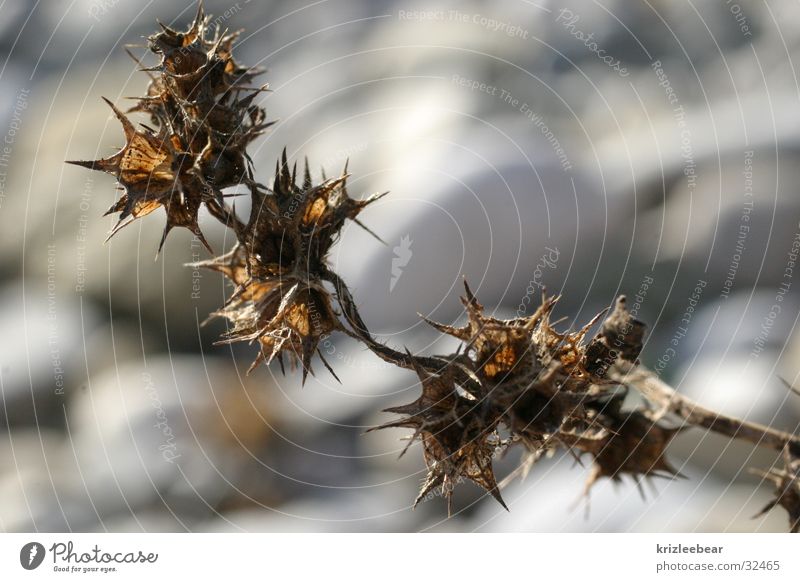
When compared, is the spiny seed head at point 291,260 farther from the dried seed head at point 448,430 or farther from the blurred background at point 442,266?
the blurred background at point 442,266

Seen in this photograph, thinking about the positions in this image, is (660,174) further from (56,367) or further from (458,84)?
(56,367)

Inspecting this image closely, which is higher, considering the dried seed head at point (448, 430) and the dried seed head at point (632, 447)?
the dried seed head at point (448, 430)

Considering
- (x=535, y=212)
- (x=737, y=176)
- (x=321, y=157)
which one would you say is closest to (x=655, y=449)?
(x=535, y=212)

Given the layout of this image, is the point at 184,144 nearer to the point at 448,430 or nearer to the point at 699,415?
the point at 448,430
